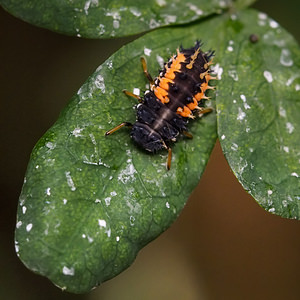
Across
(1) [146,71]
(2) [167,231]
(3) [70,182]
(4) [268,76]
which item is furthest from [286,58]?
(2) [167,231]

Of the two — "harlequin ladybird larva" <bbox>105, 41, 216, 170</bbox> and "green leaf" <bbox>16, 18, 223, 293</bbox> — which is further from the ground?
"harlequin ladybird larva" <bbox>105, 41, 216, 170</bbox>

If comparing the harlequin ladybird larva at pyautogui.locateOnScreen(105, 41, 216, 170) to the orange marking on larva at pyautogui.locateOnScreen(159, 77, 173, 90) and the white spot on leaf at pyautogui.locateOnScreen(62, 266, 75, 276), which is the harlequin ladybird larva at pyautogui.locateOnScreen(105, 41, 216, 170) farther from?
the white spot on leaf at pyautogui.locateOnScreen(62, 266, 75, 276)

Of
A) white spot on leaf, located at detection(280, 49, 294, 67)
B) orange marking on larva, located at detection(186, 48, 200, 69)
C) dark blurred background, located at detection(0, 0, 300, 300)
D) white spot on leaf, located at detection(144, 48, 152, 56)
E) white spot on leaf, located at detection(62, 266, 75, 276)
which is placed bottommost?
dark blurred background, located at detection(0, 0, 300, 300)

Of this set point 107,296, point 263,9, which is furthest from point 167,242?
point 263,9

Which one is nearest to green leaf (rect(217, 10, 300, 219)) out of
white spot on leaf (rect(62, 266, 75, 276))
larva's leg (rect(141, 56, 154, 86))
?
larva's leg (rect(141, 56, 154, 86))

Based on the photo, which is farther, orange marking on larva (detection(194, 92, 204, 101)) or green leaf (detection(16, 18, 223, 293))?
orange marking on larva (detection(194, 92, 204, 101))

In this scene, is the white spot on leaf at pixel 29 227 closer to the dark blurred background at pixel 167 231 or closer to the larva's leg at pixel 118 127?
→ the larva's leg at pixel 118 127

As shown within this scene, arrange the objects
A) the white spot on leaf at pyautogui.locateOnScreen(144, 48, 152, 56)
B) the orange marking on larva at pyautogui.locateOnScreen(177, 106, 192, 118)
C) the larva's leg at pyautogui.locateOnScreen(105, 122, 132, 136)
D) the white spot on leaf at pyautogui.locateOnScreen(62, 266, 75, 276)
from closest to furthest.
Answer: the white spot on leaf at pyautogui.locateOnScreen(62, 266, 75, 276), the larva's leg at pyautogui.locateOnScreen(105, 122, 132, 136), the orange marking on larva at pyautogui.locateOnScreen(177, 106, 192, 118), the white spot on leaf at pyautogui.locateOnScreen(144, 48, 152, 56)
